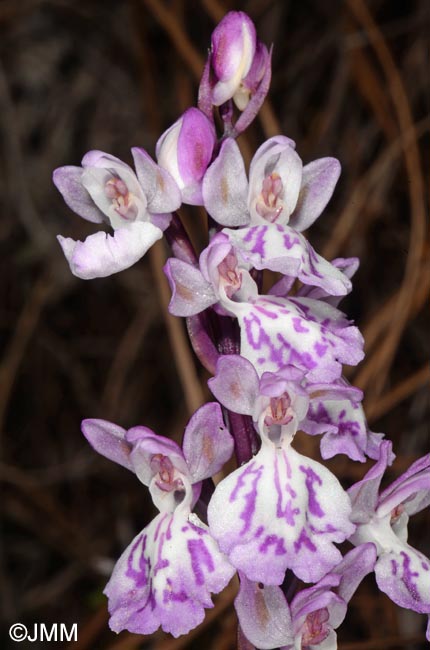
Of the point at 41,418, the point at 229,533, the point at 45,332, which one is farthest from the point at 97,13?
the point at 229,533

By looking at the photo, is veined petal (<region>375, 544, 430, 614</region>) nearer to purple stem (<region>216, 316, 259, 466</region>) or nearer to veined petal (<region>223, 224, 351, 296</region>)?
purple stem (<region>216, 316, 259, 466</region>)

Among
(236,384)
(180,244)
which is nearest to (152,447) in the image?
(236,384)

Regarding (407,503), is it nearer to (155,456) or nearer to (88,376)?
(155,456)

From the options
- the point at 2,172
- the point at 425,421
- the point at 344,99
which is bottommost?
the point at 425,421

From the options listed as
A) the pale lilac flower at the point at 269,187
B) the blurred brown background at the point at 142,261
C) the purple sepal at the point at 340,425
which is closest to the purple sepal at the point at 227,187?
the pale lilac flower at the point at 269,187

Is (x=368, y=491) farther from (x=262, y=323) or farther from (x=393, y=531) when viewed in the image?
(x=262, y=323)

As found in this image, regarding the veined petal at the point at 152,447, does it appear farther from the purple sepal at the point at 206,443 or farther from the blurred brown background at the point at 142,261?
the blurred brown background at the point at 142,261
